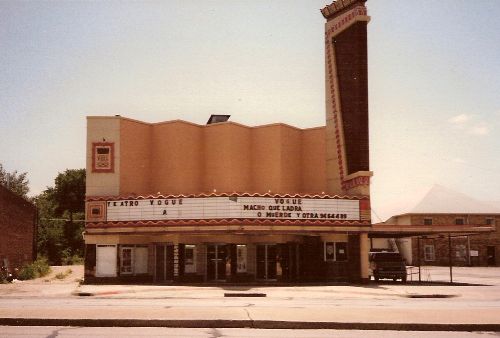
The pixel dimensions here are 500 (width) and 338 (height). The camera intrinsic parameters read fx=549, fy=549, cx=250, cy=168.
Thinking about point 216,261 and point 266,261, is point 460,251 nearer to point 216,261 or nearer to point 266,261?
point 266,261

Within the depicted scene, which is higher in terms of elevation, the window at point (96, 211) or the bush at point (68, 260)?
the window at point (96, 211)

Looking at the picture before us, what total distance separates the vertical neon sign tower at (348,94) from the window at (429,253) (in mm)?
33482

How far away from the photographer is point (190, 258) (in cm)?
3725

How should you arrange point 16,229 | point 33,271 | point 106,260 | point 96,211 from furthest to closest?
point 16,229 < point 33,271 < point 106,260 < point 96,211

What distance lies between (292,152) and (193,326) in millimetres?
27957

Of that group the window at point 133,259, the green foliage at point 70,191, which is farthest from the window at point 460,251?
the green foliage at point 70,191

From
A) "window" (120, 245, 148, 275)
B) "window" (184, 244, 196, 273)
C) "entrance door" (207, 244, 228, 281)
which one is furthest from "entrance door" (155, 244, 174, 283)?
"entrance door" (207, 244, 228, 281)

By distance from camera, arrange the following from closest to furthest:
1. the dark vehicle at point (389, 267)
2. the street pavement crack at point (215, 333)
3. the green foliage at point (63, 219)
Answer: the street pavement crack at point (215, 333) < the dark vehicle at point (389, 267) < the green foliage at point (63, 219)

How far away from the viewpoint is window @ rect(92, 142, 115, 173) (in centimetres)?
3716

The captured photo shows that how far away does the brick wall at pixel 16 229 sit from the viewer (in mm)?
40141

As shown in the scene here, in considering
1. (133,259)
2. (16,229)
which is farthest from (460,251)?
(16,229)

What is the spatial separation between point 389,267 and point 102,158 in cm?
2067

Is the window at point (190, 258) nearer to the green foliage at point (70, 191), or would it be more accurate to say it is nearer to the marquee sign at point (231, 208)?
the marquee sign at point (231, 208)

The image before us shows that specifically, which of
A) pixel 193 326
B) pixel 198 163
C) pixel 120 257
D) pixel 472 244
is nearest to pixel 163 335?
pixel 193 326
